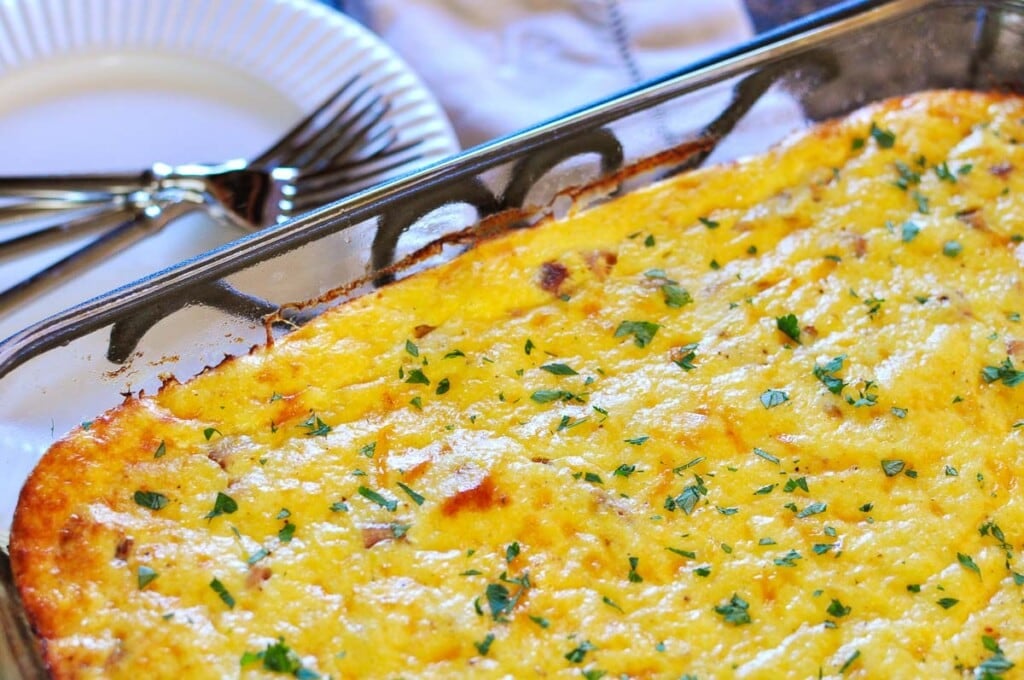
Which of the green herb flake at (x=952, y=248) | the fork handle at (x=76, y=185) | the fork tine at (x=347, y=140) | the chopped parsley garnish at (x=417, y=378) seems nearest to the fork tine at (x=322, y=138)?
the fork tine at (x=347, y=140)

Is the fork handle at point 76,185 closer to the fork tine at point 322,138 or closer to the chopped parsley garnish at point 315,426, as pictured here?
the fork tine at point 322,138

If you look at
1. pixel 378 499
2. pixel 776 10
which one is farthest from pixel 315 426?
pixel 776 10

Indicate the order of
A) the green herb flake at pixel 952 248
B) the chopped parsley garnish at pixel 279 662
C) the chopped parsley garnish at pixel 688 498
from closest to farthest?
the chopped parsley garnish at pixel 279 662, the chopped parsley garnish at pixel 688 498, the green herb flake at pixel 952 248

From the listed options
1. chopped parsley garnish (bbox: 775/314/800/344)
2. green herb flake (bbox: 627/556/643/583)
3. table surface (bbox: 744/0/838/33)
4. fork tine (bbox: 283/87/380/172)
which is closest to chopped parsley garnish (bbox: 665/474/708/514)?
green herb flake (bbox: 627/556/643/583)

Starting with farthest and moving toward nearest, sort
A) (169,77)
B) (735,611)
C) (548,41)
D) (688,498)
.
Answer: (548,41), (169,77), (688,498), (735,611)

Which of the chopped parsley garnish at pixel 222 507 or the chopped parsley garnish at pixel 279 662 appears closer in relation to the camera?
the chopped parsley garnish at pixel 279 662

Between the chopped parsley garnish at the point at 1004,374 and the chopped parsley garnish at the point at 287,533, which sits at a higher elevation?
the chopped parsley garnish at the point at 287,533

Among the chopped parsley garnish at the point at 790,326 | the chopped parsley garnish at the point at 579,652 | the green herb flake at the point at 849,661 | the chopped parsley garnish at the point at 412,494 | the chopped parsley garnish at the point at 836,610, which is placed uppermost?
the chopped parsley garnish at the point at 412,494

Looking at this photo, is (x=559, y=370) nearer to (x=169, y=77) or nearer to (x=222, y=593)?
(x=222, y=593)

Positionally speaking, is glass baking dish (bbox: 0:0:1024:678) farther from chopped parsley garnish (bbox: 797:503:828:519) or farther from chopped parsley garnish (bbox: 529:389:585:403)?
chopped parsley garnish (bbox: 797:503:828:519)
